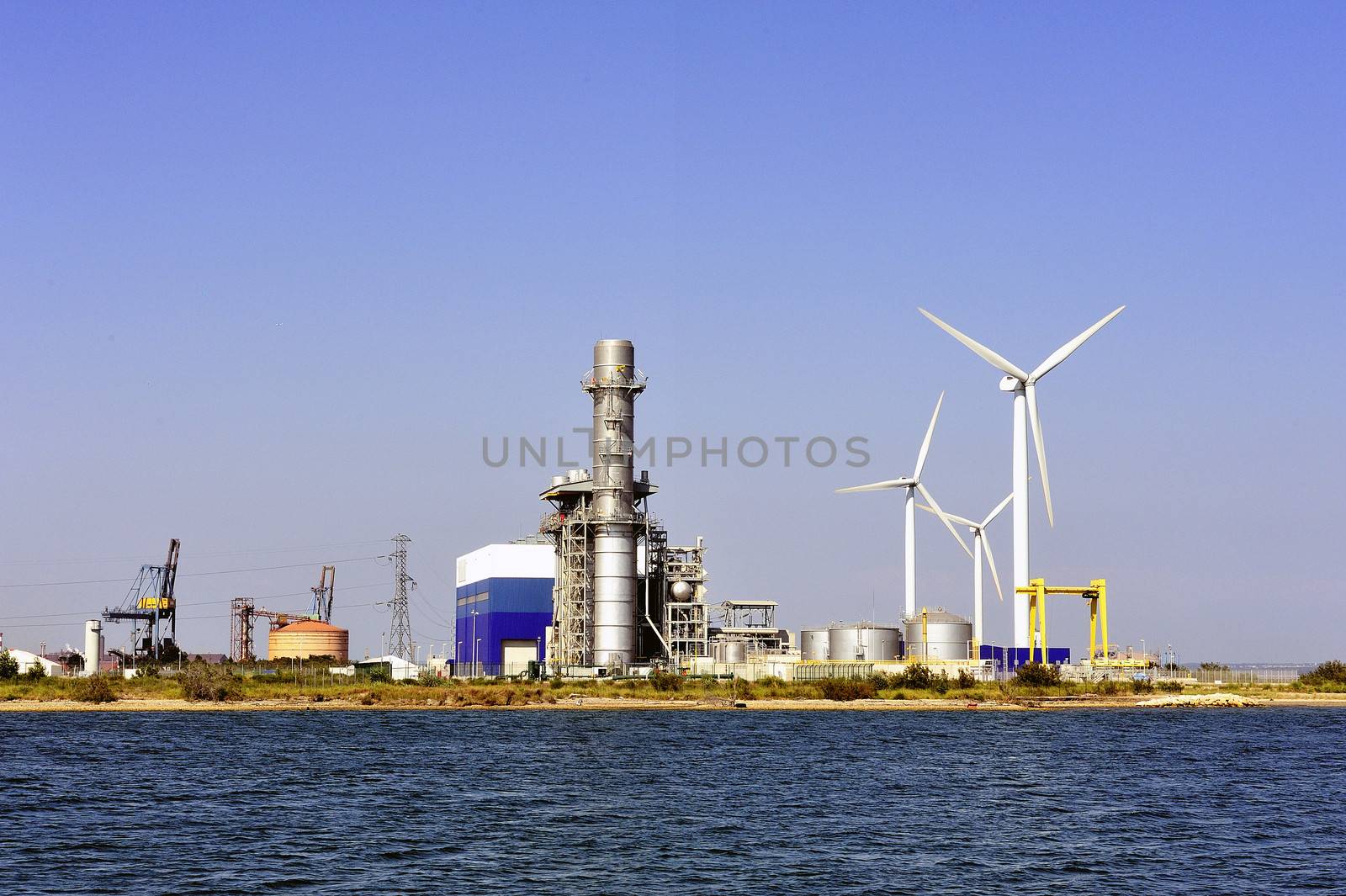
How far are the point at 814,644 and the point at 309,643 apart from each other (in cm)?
5004

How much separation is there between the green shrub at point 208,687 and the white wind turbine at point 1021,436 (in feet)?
191

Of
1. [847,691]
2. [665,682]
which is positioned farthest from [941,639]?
[665,682]

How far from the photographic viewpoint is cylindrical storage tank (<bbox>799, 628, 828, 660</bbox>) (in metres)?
135

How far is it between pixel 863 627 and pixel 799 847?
305 ft

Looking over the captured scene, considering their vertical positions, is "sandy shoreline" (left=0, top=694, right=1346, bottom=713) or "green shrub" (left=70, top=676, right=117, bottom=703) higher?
"green shrub" (left=70, top=676, right=117, bottom=703)

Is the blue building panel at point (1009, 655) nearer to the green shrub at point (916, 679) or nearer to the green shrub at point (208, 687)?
the green shrub at point (916, 679)

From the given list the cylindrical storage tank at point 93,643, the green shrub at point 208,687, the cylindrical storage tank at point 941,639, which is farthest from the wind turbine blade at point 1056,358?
the cylindrical storage tank at point 93,643

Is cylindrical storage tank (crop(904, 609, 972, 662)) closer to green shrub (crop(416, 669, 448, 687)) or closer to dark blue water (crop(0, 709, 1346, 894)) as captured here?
green shrub (crop(416, 669, 448, 687))

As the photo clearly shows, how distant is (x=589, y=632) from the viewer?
122375mm

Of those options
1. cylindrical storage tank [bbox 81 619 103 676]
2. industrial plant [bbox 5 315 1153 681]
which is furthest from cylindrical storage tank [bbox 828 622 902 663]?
cylindrical storage tank [bbox 81 619 103 676]

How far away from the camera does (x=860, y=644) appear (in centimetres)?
13188

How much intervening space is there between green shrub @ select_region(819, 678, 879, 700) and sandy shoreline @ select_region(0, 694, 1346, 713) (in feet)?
2.89

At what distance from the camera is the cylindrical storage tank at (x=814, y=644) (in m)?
135

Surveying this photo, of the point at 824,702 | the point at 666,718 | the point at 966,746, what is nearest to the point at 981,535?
the point at 824,702
